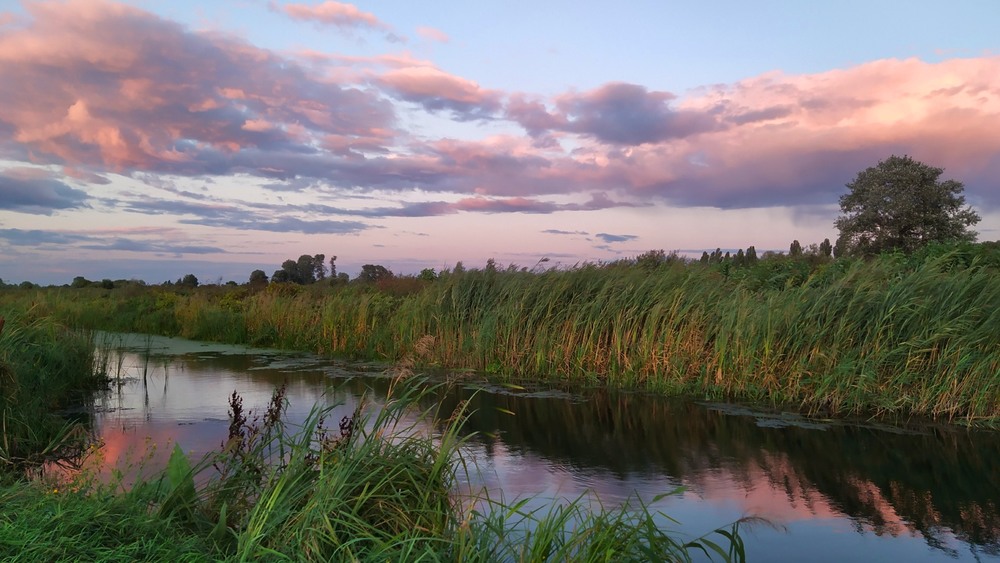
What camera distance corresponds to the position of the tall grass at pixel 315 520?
367 cm

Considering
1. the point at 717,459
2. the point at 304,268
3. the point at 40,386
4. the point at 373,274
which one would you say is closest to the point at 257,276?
the point at 304,268

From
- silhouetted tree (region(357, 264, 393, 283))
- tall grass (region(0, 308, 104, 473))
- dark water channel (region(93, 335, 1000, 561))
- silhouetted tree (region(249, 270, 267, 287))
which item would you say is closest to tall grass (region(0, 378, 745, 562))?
dark water channel (region(93, 335, 1000, 561))

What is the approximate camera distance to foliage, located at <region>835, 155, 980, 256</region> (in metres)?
33.5

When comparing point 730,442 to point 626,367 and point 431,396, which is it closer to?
point 626,367

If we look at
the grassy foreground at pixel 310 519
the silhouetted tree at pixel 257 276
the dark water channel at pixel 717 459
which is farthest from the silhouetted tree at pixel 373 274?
the grassy foreground at pixel 310 519

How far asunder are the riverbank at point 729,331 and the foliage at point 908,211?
759 inches

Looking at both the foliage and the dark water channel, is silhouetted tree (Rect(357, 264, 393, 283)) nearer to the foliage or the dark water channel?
the dark water channel

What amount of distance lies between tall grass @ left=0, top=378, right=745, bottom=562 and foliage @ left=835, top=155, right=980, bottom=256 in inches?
1337

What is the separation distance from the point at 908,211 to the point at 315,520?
1429 inches

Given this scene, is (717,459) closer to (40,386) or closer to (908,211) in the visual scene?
(40,386)

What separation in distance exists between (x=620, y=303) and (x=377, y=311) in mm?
6510

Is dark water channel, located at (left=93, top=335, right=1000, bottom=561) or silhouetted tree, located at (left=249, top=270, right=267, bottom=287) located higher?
silhouetted tree, located at (left=249, top=270, right=267, bottom=287)

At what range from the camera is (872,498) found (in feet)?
21.3

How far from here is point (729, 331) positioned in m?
11.0
